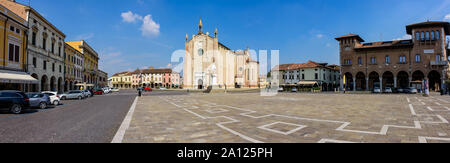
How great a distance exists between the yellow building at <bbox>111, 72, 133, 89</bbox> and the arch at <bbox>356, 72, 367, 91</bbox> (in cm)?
9780

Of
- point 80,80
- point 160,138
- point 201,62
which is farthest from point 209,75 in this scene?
point 160,138

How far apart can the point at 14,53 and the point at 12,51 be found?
306 mm

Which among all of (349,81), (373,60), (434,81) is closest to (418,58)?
(434,81)

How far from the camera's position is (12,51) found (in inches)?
800

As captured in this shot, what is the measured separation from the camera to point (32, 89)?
2398 cm

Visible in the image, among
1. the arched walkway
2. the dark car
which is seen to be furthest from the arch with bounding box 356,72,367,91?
the arched walkway

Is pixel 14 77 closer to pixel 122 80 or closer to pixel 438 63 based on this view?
pixel 438 63

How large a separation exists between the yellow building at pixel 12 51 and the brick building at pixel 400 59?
2472 inches

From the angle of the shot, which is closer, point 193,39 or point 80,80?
point 80,80

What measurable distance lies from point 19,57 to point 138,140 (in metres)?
28.1

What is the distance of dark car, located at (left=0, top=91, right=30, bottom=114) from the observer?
9.96m

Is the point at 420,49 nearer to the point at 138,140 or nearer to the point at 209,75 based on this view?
the point at 209,75
